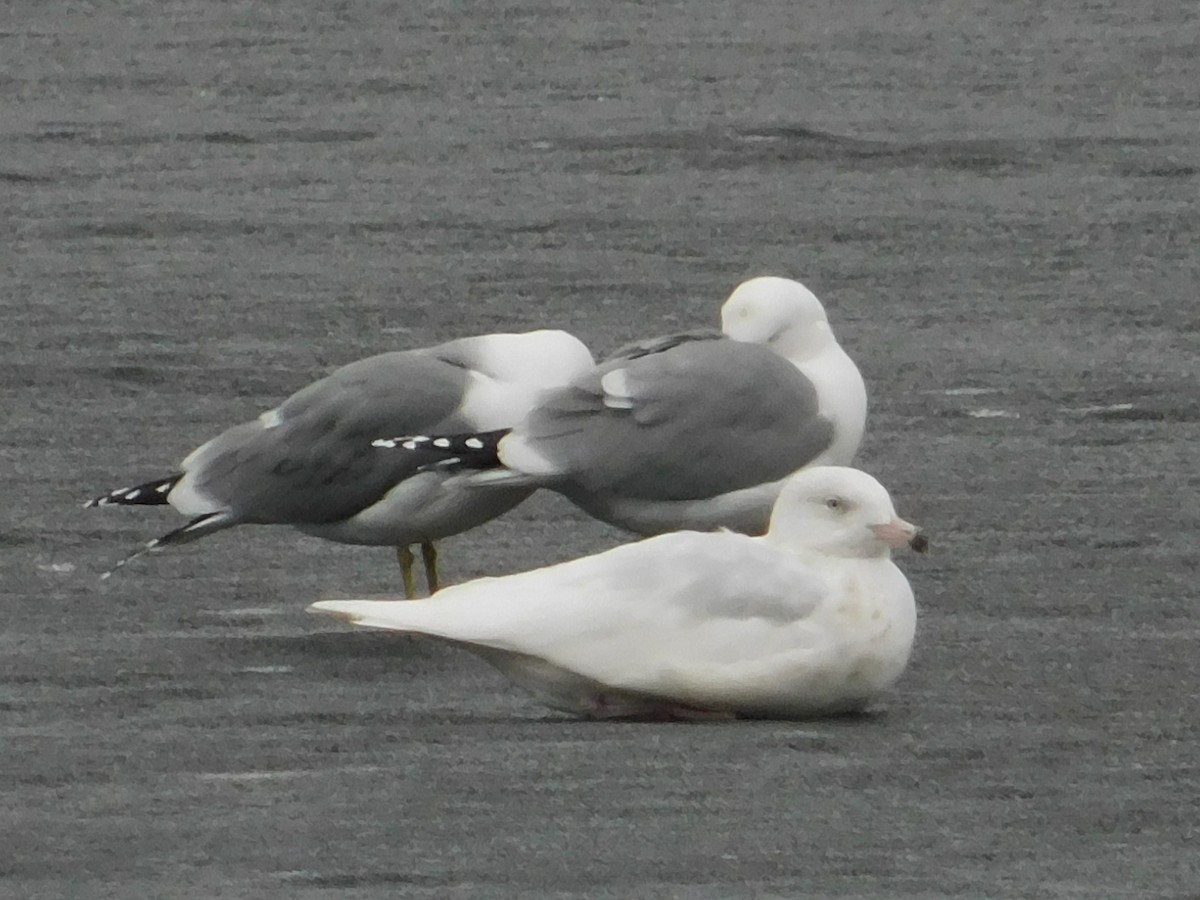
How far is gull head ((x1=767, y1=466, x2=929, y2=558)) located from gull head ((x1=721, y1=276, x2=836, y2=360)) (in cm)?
125

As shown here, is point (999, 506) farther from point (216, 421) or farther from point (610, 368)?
point (216, 421)

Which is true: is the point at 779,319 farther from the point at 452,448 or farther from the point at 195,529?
the point at 195,529

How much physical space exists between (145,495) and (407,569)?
2.01 ft

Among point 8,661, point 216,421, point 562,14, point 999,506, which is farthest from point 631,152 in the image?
point 8,661

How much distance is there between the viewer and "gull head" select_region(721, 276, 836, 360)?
7.05 m

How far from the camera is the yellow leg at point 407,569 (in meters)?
7.02

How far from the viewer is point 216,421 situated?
27.9 ft

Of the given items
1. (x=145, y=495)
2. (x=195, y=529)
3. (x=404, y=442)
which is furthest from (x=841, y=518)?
(x=145, y=495)

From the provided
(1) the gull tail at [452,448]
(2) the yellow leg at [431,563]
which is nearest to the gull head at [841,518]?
(1) the gull tail at [452,448]

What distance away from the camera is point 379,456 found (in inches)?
270

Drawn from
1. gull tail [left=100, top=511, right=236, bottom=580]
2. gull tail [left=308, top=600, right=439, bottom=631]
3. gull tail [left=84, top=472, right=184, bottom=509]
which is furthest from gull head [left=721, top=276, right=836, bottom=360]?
gull tail [left=308, top=600, right=439, bottom=631]

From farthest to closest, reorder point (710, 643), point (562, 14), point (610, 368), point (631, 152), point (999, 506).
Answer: point (562, 14), point (631, 152), point (999, 506), point (610, 368), point (710, 643)

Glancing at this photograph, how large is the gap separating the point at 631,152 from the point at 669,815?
7073 millimetres

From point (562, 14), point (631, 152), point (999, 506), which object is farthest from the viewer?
point (562, 14)
